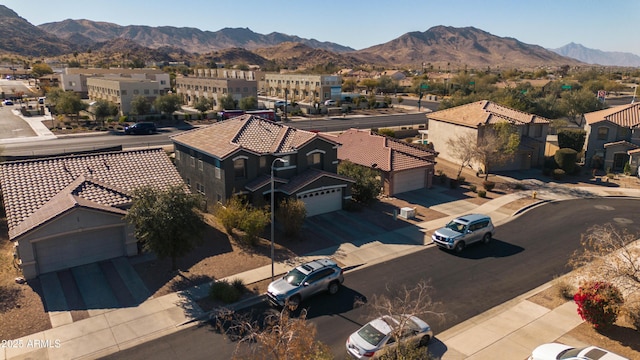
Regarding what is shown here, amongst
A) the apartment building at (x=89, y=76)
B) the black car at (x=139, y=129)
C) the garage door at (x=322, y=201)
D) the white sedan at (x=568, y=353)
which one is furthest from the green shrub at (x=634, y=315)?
the apartment building at (x=89, y=76)

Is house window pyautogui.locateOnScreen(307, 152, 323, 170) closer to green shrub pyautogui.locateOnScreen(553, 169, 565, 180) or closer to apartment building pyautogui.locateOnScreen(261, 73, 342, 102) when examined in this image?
green shrub pyautogui.locateOnScreen(553, 169, 565, 180)

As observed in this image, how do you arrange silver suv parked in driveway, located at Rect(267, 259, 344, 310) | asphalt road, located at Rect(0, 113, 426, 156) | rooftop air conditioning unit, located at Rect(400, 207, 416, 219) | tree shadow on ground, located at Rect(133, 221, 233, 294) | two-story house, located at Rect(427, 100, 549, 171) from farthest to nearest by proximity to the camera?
asphalt road, located at Rect(0, 113, 426, 156) < two-story house, located at Rect(427, 100, 549, 171) < rooftop air conditioning unit, located at Rect(400, 207, 416, 219) < tree shadow on ground, located at Rect(133, 221, 233, 294) < silver suv parked in driveway, located at Rect(267, 259, 344, 310)

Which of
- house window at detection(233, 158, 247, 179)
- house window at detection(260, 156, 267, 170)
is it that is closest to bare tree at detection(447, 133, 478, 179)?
house window at detection(260, 156, 267, 170)

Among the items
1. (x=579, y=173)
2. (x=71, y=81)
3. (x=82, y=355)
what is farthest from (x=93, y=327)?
(x=71, y=81)

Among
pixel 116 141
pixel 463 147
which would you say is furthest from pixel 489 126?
pixel 116 141

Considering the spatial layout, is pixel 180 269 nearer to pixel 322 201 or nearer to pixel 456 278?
pixel 322 201

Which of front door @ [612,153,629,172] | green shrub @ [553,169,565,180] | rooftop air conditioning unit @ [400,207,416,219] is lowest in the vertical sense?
rooftop air conditioning unit @ [400,207,416,219]

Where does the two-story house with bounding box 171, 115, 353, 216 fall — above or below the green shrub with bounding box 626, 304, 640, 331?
above
